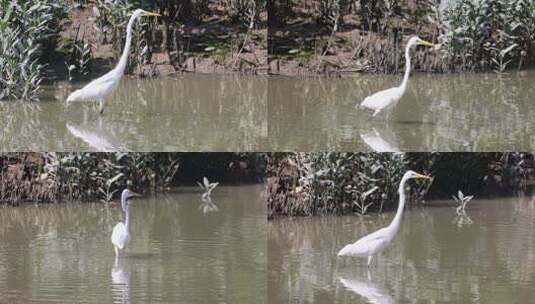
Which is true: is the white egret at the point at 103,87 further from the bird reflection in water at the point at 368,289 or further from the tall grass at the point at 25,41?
the bird reflection in water at the point at 368,289

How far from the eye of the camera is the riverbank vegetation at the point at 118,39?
470cm

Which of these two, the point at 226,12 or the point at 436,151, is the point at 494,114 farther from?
the point at 226,12

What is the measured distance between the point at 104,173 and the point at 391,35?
1.69m

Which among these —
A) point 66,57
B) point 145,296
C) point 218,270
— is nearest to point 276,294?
point 218,270

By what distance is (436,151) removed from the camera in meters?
4.49

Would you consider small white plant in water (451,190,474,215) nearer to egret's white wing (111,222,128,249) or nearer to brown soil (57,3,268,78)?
brown soil (57,3,268,78)

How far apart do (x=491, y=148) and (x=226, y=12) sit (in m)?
1.64

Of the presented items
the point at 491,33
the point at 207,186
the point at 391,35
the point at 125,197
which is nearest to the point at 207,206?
the point at 207,186

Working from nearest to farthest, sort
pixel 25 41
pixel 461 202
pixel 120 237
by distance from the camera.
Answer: pixel 120 237 → pixel 25 41 → pixel 461 202

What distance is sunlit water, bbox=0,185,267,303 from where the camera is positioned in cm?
403

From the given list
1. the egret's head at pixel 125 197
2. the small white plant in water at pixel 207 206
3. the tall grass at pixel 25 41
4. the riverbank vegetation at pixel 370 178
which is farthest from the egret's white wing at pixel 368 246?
the tall grass at pixel 25 41

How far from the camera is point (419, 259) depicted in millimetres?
4578

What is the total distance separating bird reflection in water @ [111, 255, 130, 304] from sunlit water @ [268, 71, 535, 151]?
90cm

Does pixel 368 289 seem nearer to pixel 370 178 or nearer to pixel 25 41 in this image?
pixel 370 178
